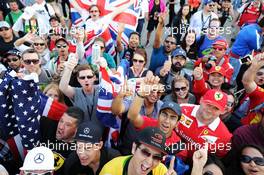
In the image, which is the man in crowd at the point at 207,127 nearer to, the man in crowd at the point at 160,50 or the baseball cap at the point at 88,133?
the baseball cap at the point at 88,133

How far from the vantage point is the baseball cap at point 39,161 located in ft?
9.24

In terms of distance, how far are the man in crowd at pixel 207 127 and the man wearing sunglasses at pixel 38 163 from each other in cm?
143

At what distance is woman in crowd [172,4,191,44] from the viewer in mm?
7219

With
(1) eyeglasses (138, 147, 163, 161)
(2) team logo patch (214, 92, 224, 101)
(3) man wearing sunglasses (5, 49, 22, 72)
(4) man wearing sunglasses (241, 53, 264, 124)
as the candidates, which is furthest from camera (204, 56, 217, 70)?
(3) man wearing sunglasses (5, 49, 22, 72)

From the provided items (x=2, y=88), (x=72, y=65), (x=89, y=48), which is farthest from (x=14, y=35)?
(x=2, y=88)

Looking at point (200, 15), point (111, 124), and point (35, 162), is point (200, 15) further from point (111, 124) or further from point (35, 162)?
point (35, 162)

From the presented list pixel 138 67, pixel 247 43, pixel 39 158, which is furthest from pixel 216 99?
pixel 247 43

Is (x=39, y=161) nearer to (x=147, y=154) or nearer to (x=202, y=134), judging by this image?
(x=147, y=154)

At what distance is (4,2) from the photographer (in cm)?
747

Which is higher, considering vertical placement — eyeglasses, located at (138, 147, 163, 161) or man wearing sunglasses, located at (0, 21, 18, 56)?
man wearing sunglasses, located at (0, 21, 18, 56)

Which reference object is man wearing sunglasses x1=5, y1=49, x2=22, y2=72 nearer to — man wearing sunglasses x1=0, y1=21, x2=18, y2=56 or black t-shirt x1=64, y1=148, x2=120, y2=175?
man wearing sunglasses x1=0, y1=21, x2=18, y2=56

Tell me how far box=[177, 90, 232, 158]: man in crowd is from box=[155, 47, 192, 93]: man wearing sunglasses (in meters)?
1.23

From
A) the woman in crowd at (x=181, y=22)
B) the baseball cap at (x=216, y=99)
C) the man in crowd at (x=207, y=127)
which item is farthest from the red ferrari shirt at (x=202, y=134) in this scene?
the woman in crowd at (x=181, y=22)

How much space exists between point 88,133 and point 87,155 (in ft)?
0.71
